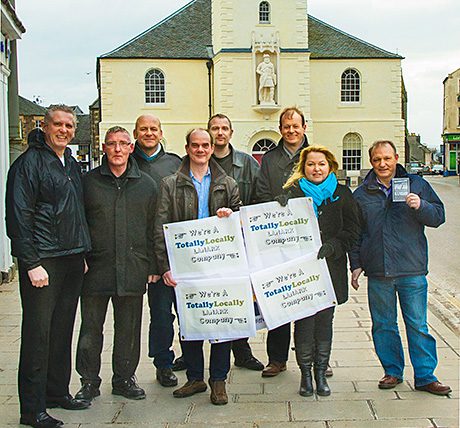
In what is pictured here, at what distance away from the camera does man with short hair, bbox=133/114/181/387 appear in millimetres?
6586

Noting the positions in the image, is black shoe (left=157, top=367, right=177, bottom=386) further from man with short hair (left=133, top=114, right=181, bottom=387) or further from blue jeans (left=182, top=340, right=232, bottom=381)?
blue jeans (left=182, top=340, right=232, bottom=381)

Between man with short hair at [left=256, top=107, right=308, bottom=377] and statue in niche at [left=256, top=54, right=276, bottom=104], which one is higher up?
statue in niche at [left=256, top=54, right=276, bottom=104]

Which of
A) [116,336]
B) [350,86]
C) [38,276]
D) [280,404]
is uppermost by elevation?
[350,86]

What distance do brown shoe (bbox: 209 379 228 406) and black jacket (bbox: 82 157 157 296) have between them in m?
0.98

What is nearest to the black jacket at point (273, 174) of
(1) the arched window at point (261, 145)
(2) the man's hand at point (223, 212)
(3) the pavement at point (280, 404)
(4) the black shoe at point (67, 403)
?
(2) the man's hand at point (223, 212)

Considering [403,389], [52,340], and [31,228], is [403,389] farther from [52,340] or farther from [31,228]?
[31,228]

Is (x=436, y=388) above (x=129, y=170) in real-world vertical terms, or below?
below

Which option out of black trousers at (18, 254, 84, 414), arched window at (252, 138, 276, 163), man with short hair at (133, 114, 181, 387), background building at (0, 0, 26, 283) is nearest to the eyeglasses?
man with short hair at (133, 114, 181, 387)

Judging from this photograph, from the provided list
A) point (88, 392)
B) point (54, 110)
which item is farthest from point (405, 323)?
point (54, 110)

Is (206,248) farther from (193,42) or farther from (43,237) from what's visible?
(193,42)

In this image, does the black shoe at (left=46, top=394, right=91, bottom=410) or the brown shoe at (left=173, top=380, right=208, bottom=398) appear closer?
the black shoe at (left=46, top=394, right=91, bottom=410)

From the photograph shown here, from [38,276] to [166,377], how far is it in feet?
5.88

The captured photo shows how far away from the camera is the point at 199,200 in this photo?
6.05 metres

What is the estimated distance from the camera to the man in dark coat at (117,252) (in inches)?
234
